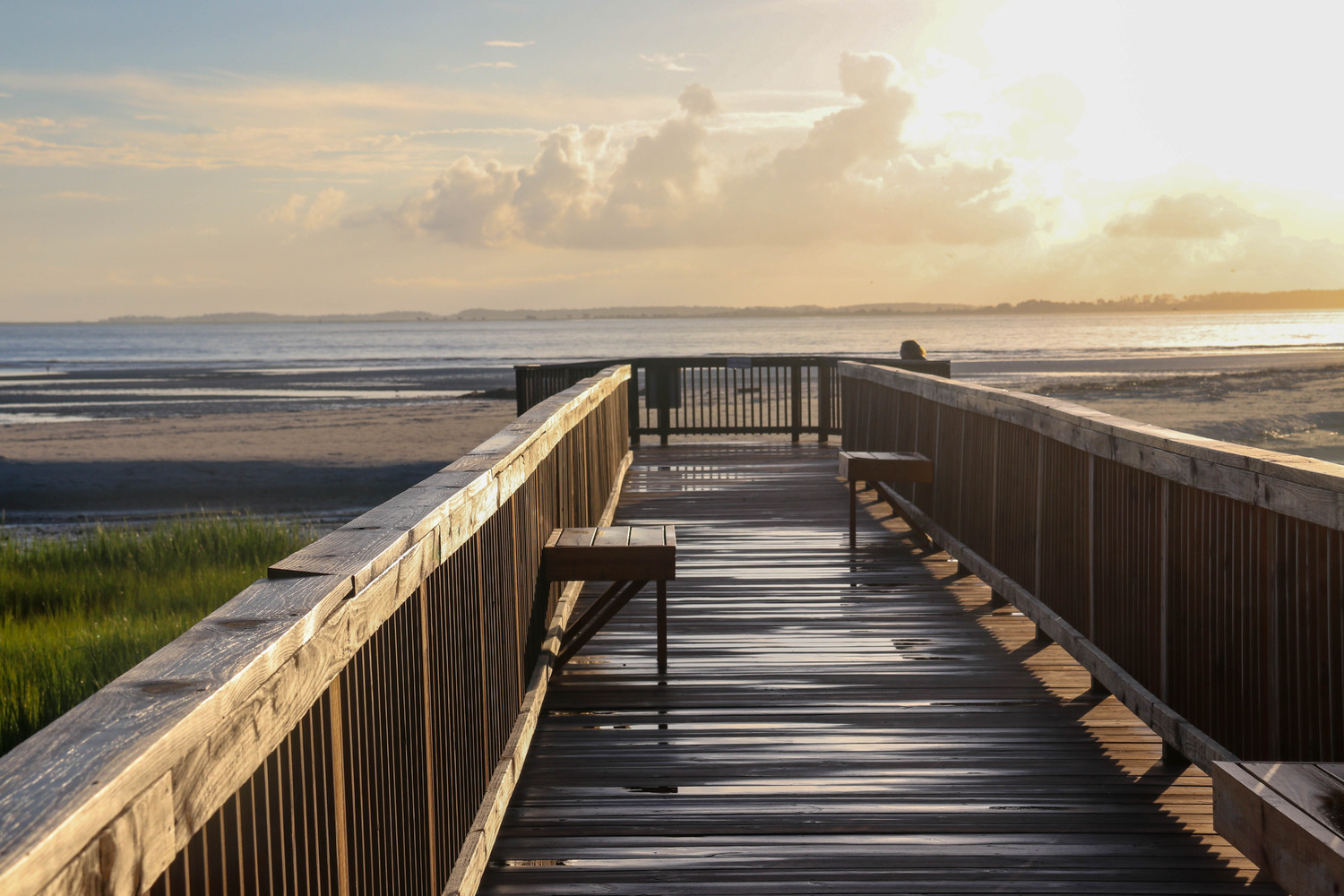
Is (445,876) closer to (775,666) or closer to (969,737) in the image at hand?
(969,737)

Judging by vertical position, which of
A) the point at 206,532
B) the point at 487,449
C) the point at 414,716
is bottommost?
the point at 206,532

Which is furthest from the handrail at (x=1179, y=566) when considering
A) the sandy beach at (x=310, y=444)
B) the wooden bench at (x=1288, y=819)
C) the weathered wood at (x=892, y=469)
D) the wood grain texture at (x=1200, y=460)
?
the sandy beach at (x=310, y=444)

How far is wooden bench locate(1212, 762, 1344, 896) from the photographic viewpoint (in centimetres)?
193

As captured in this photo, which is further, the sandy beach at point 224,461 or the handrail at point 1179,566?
the sandy beach at point 224,461

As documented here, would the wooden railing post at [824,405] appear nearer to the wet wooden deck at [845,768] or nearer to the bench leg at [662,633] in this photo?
the wet wooden deck at [845,768]

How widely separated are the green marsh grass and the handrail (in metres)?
5.53

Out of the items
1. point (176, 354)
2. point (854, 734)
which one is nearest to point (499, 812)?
point (854, 734)

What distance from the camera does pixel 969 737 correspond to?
4188 millimetres

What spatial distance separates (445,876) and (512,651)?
48.6 inches

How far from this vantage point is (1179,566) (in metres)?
3.70

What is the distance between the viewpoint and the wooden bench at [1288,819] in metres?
1.93

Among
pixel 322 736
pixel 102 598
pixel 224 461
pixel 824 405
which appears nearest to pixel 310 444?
pixel 224 461

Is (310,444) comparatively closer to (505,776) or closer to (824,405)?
(824,405)

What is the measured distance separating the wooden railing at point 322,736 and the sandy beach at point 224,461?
49.6 feet
